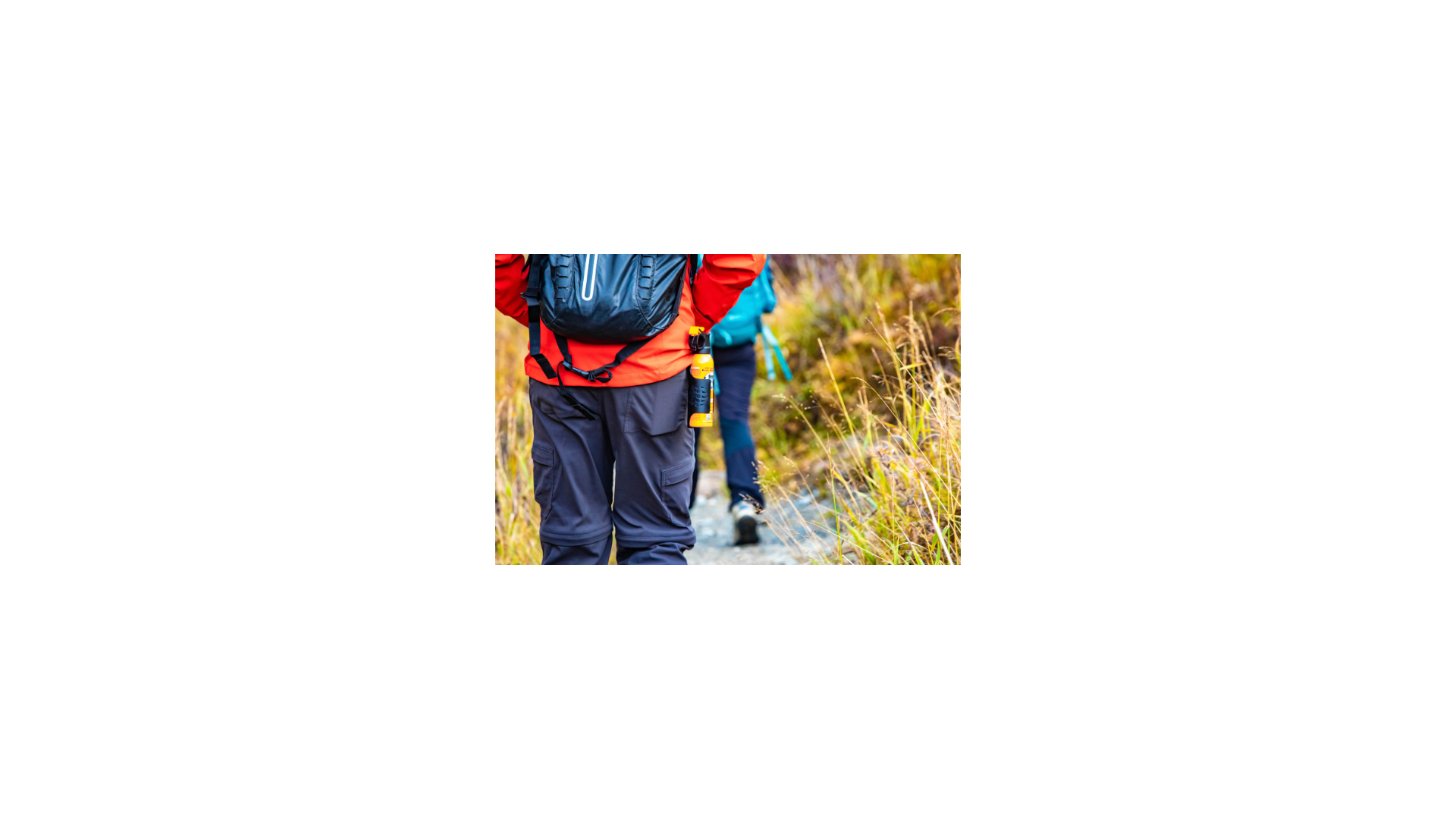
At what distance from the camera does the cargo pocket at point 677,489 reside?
2711 mm

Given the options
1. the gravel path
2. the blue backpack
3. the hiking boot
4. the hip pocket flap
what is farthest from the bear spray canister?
the hiking boot

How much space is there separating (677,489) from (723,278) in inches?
26.6

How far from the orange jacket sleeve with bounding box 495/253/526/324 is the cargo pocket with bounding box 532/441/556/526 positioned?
0.41m

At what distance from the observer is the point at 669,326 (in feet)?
8.57

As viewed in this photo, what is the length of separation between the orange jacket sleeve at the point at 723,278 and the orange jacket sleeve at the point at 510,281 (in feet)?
1.72

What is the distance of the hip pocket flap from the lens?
8.87ft

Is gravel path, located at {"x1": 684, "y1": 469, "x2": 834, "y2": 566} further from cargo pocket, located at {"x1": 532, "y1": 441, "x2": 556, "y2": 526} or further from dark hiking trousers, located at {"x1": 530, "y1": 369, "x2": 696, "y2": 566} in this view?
cargo pocket, located at {"x1": 532, "y1": 441, "x2": 556, "y2": 526}

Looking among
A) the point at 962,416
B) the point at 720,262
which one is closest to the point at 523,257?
the point at 720,262

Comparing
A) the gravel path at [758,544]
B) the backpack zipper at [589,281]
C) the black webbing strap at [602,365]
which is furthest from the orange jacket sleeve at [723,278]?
the gravel path at [758,544]

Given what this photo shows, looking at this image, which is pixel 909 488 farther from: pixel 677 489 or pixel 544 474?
pixel 544 474

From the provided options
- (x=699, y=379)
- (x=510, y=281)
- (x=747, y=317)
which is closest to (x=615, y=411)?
(x=699, y=379)

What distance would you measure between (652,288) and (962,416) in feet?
3.31

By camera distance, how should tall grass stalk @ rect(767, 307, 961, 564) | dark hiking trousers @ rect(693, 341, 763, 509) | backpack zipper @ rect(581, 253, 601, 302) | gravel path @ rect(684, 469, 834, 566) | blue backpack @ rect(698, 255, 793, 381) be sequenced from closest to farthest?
backpack zipper @ rect(581, 253, 601, 302)
tall grass stalk @ rect(767, 307, 961, 564)
gravel path @ rect(684, 469, 834, 566)
blue backpack @ rect(698, 255, 793, 381)
dark hiking trousers @ rect(693, 341, 763, 509)

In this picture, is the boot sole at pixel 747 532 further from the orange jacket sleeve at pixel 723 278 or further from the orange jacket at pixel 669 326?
the orange jacket sleeve at pixel 723 278
